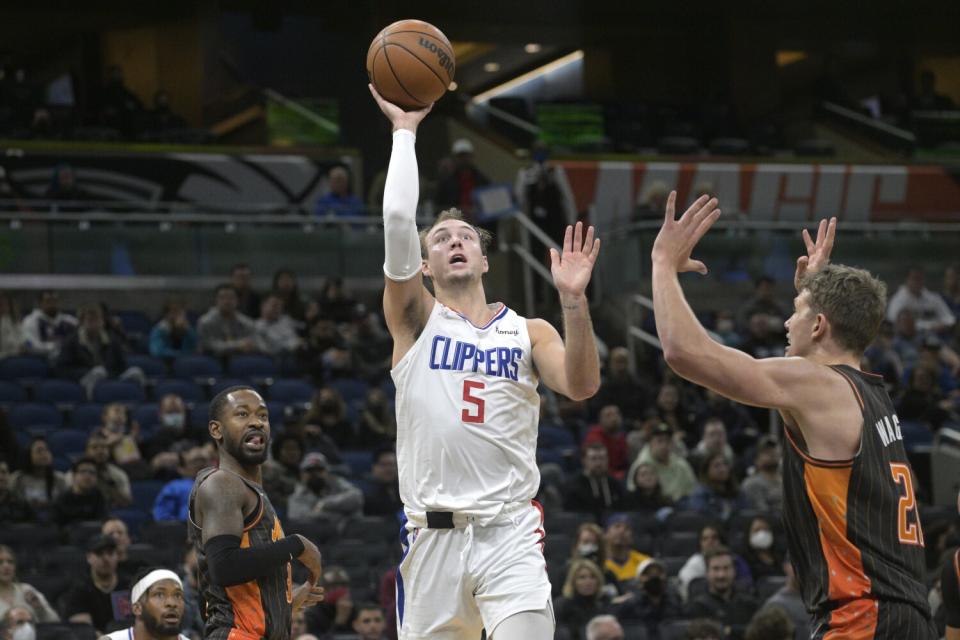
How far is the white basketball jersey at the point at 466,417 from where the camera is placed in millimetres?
5625

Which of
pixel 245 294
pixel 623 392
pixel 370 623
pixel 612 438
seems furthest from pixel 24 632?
pixel 623 392

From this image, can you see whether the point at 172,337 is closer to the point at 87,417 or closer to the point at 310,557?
the point at 87,417

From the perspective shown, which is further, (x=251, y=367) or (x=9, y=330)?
(x=9, y=330)

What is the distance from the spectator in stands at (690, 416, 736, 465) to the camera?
45.6 feet

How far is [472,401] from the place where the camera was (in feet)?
18.7

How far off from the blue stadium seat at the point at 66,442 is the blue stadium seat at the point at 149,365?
5.52 feet

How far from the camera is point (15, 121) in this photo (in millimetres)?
21344

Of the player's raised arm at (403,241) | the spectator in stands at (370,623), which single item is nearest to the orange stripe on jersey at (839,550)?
the player's raised arm at (403,241)

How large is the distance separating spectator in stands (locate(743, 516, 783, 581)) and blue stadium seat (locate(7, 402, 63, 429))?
6.45 m

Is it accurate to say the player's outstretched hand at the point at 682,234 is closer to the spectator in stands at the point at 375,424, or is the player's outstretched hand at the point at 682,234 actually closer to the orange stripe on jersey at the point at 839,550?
the orange stripe on jersey at the point at 839,550

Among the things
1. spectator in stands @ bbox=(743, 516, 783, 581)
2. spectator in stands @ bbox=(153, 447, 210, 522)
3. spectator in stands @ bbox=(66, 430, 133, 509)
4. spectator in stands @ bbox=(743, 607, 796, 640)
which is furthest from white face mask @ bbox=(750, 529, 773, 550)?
spectator in stands @ bbox=(66, 430, 133, 509)

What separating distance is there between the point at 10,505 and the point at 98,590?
7.06ft

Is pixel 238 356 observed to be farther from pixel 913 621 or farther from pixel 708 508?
pixel 913 621

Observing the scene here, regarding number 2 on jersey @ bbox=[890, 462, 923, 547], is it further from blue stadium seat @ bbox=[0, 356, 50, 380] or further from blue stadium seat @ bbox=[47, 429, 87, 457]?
blue stadium seat @ bbox=[0, 356, 50, 380]
